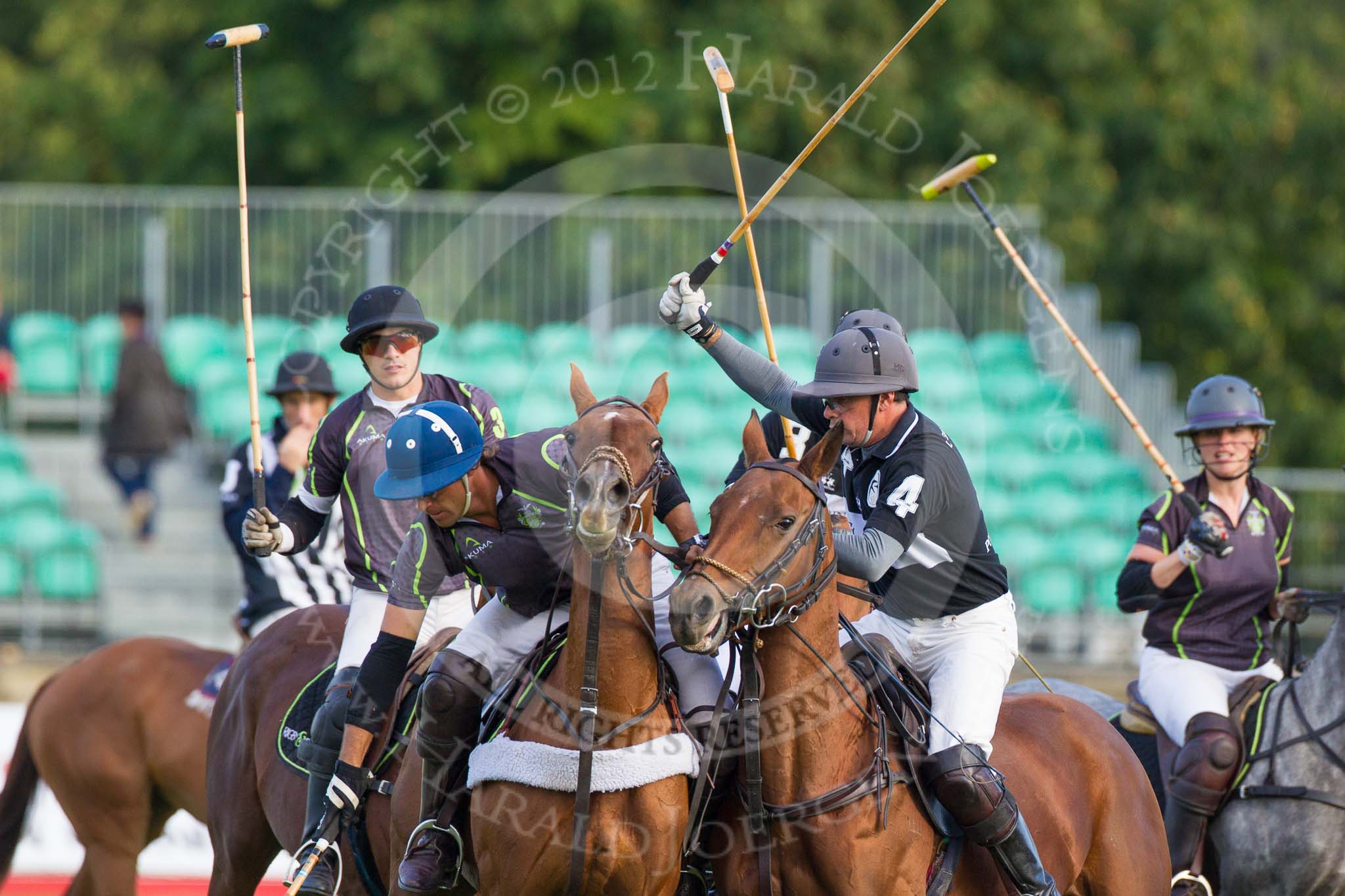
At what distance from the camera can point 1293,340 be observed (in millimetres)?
19094

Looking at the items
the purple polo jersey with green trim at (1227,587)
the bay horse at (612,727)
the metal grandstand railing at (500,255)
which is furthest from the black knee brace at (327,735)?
the metal grandstand railing at (500,255)

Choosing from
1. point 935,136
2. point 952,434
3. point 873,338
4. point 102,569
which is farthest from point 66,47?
point 873,338

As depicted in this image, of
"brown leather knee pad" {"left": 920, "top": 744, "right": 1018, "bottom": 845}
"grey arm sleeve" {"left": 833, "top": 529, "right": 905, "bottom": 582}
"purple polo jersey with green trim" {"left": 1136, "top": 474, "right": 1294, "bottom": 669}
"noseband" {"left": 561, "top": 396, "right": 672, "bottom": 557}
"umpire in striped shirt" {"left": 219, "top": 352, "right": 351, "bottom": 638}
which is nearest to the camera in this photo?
"noseband" {"left": 561, "top": 396, "right": 672, "bottom": 557}

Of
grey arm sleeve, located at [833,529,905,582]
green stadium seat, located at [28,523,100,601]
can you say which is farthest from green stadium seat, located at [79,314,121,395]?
grey arm sleeve, located at [833,529,905,582]

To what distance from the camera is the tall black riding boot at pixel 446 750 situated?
5141 millimetres

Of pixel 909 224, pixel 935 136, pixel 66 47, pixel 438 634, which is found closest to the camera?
pixel 438 634

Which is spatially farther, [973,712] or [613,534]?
[973,712]

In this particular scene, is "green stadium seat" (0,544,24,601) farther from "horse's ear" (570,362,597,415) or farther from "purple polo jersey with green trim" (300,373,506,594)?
"horse's ear" (570,362,597,415)

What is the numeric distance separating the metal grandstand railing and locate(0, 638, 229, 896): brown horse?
600 centimetres

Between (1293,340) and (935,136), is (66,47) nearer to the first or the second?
(935,136)

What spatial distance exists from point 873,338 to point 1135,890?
214 cm

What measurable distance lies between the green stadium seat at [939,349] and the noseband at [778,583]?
8532 mm

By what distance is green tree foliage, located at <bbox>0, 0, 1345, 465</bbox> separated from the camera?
52.9 ft

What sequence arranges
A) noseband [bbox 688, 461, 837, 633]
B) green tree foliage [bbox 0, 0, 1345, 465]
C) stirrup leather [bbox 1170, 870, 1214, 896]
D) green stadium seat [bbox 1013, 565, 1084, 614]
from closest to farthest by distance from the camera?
1. noseband [bbox 688, 461, 837, 633]
2. stirrup leather [bbox 1170, 870, 1214, 896]
3. green stadium seat [bbox 1013, 565, 1084, 614]
4. green tree foliage [bbox 0, 0, 1345, 465]
